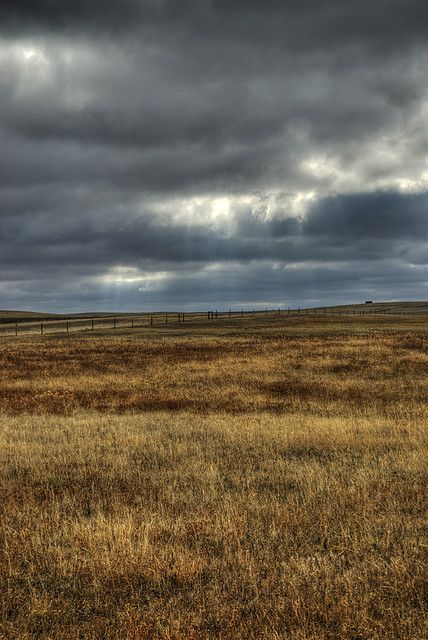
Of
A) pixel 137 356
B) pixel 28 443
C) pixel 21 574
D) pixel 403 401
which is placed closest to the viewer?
pixel 21 574

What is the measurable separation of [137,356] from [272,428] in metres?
25.6

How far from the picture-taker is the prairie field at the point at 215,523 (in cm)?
525

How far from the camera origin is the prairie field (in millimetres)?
5246

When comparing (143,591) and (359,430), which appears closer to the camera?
(143,591)

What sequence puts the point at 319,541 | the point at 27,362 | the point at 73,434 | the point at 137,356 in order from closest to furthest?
the point at 319,541 < the point at 73,434 < the point at 27,362 < the point at 137,356

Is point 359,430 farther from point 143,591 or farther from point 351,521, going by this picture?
point 143,591

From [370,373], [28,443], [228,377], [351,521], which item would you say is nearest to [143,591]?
[351,521]

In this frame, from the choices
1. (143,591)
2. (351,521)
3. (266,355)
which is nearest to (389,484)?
(351,521)

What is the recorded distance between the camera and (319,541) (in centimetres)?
708

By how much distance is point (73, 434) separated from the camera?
591 inches

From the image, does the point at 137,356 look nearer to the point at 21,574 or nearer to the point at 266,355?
the point at 266,355

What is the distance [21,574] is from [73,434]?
8974 mm

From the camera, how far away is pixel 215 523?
7.62 m

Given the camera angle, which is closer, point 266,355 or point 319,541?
point 319,541
